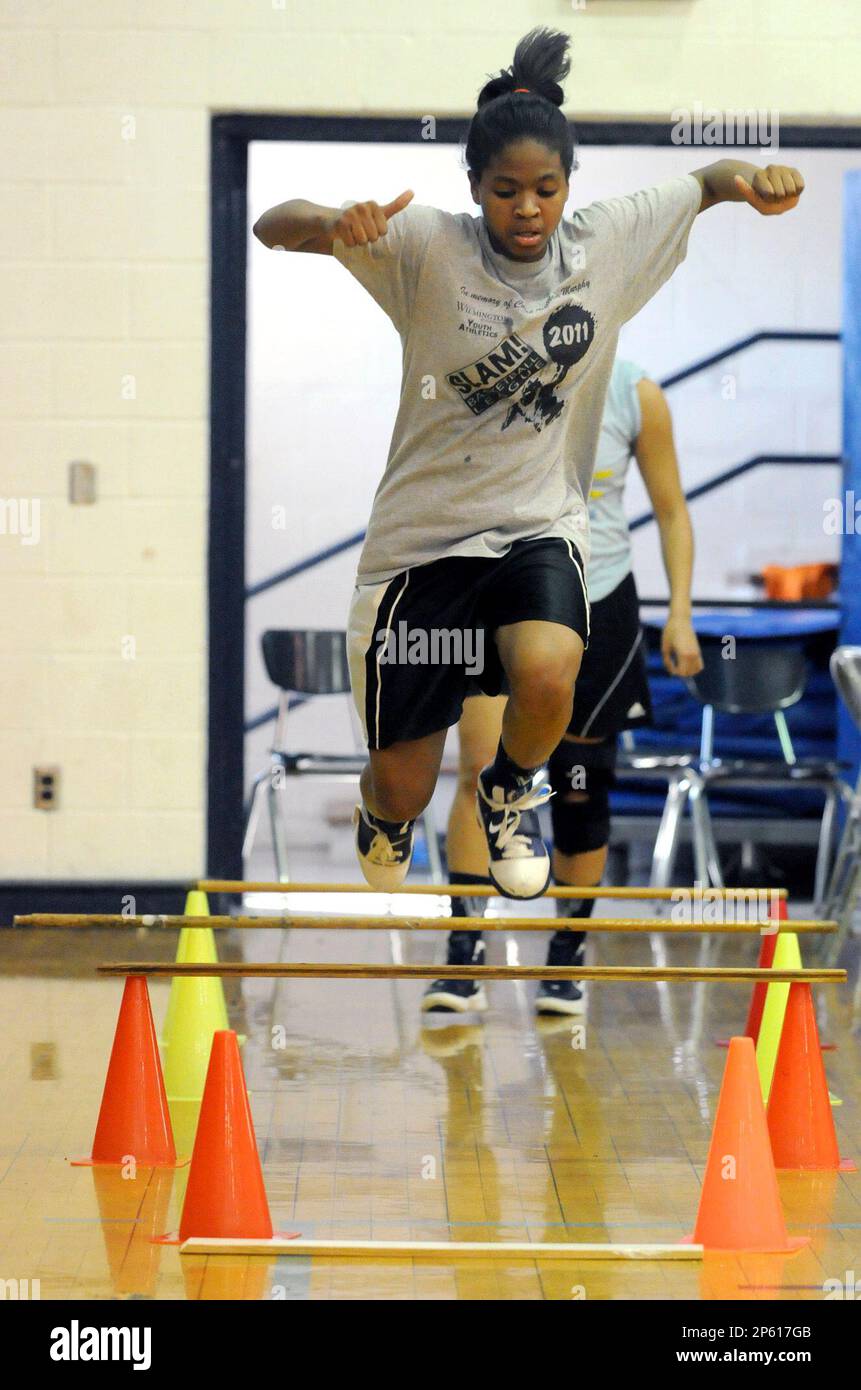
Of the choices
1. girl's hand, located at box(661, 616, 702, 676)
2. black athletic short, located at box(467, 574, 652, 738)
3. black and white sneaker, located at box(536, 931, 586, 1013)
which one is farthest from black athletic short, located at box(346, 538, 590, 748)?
black and white sneaker, located at box(536, 931, 586, 1013)

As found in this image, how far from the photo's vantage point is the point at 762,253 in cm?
Answer: 869

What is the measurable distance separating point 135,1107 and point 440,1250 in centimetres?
78

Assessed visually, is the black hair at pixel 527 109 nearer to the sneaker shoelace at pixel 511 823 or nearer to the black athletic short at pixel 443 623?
the black athletic short at pixel 443 623

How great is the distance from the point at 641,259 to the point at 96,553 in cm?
321

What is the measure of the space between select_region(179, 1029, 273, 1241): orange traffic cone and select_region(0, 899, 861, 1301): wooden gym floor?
8cm

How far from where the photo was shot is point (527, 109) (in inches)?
107

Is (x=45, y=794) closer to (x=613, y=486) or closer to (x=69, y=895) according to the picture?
(x=69, y=895)

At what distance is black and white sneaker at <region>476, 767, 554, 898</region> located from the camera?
2924 millimetres

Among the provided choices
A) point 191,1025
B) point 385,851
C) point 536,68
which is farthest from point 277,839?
point 536,68

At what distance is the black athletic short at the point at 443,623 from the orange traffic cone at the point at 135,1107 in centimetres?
70

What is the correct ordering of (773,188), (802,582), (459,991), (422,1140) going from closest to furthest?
1. (773,188)
2. (422,1140)
3. (459,991)
4. (802,582)
